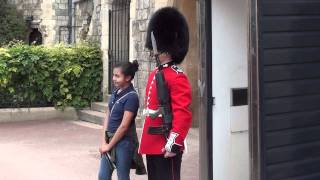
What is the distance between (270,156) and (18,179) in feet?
13.0

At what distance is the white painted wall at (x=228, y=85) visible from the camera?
4.98 metres

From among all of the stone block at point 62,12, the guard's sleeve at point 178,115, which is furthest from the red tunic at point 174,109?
the stone block at point 62,12

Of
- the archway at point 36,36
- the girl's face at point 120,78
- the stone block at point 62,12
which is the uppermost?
the stone block at point 62,12

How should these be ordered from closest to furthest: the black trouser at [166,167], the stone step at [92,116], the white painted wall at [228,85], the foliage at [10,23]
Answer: the black trouser at [166,167], the white painted wall at [228,85], the stone step at [92,116], the foliage at [10,23]

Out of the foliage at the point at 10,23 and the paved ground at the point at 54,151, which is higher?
the foliage at the point at 10,23

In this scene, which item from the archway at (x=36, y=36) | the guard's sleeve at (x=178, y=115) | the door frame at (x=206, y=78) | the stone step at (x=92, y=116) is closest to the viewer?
the guard's sleeve at (x=178, y=115)

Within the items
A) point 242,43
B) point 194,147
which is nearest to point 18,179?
point 194,147

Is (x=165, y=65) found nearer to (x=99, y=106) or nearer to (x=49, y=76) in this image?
(x=99, y=106)

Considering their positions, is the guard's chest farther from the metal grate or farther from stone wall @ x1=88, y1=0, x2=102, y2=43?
stone wall @ x1=88, y1=0, x2=102, y2=43

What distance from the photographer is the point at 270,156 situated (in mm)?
4234

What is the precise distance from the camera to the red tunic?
4.10m

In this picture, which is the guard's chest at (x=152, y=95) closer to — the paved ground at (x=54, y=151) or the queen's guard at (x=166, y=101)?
the queen's guard at (x=166, y=101)

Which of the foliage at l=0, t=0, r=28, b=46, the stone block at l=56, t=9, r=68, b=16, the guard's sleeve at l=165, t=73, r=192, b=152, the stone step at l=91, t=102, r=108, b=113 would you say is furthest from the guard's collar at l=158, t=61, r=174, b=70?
the stone block at l=56, t=9, r=68, b=16

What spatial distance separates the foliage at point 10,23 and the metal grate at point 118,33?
8439 mm
